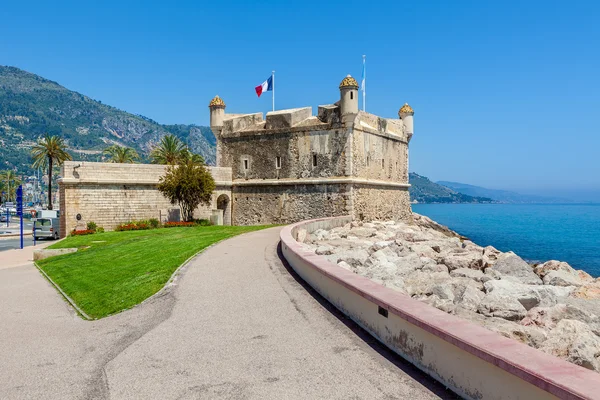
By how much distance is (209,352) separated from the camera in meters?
6.55

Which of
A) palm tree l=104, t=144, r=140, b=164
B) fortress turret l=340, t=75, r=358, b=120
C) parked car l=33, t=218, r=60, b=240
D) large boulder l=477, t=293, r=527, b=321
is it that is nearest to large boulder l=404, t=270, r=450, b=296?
large boulder l=477, t=293, r=527, b=321

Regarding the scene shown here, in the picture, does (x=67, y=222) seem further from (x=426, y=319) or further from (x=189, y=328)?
(x=426, y=319)

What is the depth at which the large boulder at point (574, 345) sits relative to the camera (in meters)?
5.15

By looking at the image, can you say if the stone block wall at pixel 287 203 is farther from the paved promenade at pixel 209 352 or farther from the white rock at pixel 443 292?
the white rock at pixel 443 292

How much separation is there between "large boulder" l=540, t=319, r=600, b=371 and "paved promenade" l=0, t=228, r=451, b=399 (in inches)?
63.9

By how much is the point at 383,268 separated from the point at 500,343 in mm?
7327

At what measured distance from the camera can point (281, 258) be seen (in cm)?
1472

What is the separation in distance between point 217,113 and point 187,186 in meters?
7.57

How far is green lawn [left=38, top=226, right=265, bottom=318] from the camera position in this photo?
11.6 meters

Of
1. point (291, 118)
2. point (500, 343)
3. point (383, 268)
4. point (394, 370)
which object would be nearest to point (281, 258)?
point (383, 268)

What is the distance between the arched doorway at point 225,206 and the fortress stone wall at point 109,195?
385cm

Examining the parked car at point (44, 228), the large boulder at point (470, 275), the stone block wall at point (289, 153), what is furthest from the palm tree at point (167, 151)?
the large boulder at point (470, 275)

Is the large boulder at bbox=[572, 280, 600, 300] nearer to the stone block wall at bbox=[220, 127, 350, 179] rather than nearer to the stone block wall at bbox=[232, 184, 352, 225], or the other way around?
the stone block wall at bbox=[232, 184, 352, 225]

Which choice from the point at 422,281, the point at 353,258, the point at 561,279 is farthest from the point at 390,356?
the point at 561,279
